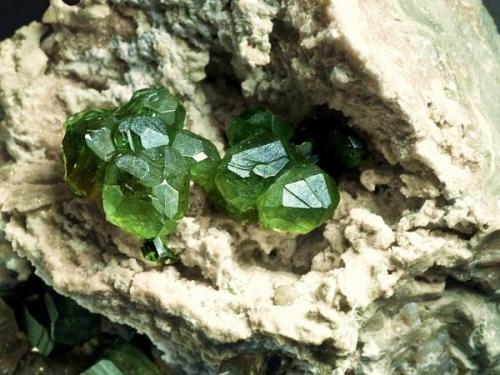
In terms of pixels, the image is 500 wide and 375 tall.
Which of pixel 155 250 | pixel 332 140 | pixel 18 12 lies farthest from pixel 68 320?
pixel 18 12

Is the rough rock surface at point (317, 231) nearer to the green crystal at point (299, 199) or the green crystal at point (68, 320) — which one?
the green crystal at point (299, 199)

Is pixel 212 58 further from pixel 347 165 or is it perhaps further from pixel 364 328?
pixel 364 328

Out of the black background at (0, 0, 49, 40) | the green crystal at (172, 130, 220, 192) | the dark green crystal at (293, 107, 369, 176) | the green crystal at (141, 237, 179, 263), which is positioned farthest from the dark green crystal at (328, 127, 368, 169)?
the black background at (0, 0, 49, 40)

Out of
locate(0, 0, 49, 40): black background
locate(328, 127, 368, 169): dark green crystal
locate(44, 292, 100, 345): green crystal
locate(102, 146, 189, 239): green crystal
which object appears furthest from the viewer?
locate(0, 0, 49, 40): black background

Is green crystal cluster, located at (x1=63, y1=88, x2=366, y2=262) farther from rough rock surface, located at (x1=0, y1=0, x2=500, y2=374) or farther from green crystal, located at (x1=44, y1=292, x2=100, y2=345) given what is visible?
green crystal, located at (x1=44, y1=292, x2=100, y2=345)

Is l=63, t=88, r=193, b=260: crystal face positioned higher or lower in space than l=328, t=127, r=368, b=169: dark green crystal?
lower

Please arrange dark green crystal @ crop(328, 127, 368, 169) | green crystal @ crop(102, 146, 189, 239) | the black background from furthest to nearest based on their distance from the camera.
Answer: the black background → dark green crystal @ crop(328, 127, 368, 169) → green crystal @ crop(102, 146, 189, 239)

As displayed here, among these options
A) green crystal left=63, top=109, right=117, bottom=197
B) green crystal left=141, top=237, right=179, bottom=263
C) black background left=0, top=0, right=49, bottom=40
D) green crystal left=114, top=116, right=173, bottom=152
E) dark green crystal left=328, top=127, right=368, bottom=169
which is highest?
dark green crystal left=328, top=127, right=368, bottom=169
